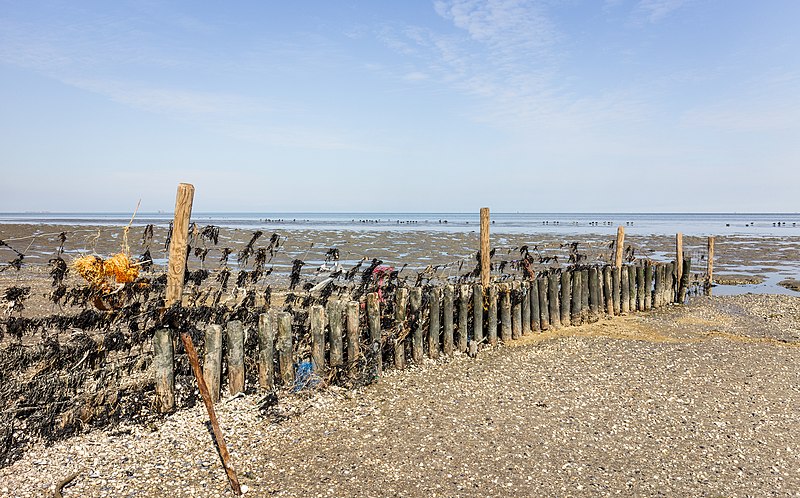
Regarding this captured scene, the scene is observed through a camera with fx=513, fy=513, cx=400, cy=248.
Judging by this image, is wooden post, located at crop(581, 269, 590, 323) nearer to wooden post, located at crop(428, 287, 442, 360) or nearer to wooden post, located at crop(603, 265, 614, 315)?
wooden post, located at crop(603, 265, 614, 315)

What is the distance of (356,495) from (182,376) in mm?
2839

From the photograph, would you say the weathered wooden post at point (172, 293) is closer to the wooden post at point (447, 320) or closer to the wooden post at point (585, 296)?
the wooden post at point (447, 320)

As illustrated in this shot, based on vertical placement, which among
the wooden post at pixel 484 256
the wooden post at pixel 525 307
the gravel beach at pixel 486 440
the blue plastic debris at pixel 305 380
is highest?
the wooden post at pixel 484 256

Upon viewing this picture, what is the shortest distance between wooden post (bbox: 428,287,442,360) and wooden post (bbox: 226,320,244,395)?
326 centimetres

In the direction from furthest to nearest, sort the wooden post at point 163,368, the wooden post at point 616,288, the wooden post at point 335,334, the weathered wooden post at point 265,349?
the wooden post at point 616,288
the wooden post at point 335,334
the weathered wooden post at point 265,349
the wooden post at point 163,368

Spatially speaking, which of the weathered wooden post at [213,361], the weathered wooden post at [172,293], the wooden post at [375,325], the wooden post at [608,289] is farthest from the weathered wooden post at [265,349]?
the wooden post at [608,289]

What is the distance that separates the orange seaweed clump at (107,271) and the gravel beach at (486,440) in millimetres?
1966

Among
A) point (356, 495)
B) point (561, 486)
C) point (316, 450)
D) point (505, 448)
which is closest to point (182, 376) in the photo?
point (316, 450)

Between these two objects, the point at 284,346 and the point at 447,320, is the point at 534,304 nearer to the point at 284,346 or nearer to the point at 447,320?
the point at 447,320

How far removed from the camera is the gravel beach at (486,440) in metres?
4.91

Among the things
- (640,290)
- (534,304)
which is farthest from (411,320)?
(640,290)

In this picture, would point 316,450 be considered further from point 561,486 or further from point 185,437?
point 561,486

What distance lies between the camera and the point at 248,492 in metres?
4.71

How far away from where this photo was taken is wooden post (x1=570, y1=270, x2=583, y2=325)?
38.2 feet
